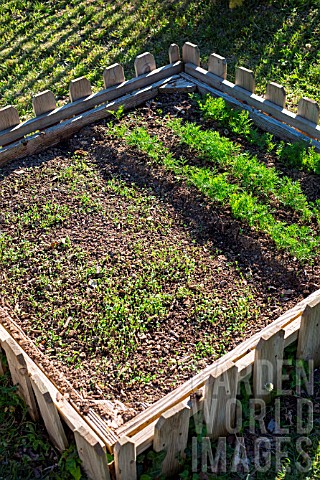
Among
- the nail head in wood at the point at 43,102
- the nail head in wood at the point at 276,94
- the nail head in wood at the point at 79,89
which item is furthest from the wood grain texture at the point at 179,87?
the nail head in wood at the point at 43,102

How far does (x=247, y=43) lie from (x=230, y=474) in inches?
223

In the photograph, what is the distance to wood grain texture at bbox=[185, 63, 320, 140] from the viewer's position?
5624 millimetres

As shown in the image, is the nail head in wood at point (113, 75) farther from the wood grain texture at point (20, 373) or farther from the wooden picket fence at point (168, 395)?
the wood grain texture at point (20, 373)

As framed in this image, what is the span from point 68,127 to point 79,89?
1.28 ft

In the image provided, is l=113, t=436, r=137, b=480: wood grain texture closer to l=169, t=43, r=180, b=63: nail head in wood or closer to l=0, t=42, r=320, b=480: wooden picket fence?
l=0, t=42, r=320, b=480: wooden picket fence

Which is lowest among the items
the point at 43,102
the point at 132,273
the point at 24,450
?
the point at 24,450

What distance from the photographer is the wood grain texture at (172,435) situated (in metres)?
3.27

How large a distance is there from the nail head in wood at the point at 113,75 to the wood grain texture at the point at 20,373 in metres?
3.41

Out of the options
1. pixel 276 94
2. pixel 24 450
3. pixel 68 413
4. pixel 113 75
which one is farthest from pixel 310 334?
pixel 113 75

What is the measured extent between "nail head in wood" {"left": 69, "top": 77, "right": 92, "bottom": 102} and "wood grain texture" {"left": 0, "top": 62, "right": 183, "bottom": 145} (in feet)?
0.15

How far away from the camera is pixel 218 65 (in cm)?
639

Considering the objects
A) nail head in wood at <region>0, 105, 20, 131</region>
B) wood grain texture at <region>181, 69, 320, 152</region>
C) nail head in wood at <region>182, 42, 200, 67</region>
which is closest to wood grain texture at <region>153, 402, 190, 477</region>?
wood grain texture at <region>181, 69, 320, 152</region>

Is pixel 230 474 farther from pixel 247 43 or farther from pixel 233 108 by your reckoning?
pixel 247 43

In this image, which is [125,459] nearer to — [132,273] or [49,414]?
[49,414]
